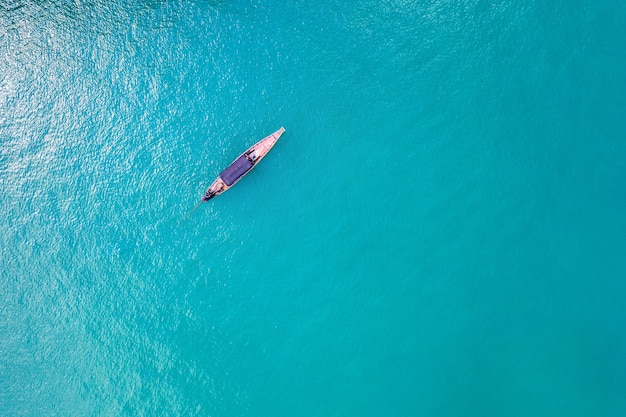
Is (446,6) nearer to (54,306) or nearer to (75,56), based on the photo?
(75,56)

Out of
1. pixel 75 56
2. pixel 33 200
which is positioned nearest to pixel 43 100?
pixel 75 56

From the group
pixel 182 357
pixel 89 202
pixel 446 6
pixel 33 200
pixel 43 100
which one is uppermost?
pixel 43 100

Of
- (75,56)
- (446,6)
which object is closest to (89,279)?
(75,56)

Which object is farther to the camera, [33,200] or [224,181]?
[33,200]

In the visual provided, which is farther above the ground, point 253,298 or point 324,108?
point 324,108
